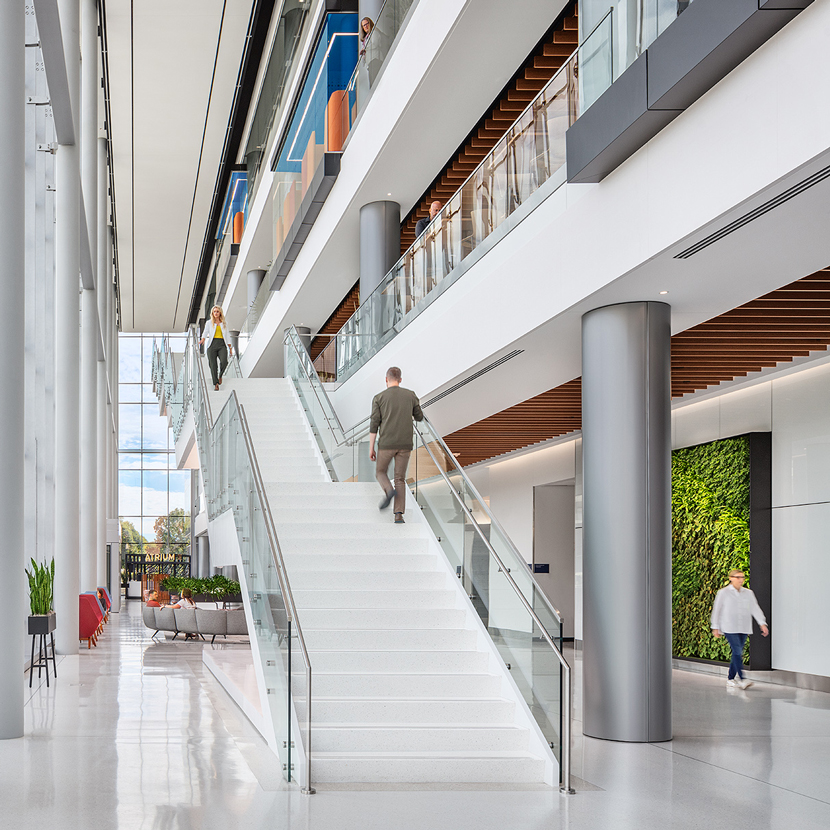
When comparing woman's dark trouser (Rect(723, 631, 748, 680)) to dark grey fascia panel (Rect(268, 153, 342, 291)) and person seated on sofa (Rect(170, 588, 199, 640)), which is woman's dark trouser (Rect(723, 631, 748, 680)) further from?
dark grey fascia panel (Rect(268, 153, 342, 291))

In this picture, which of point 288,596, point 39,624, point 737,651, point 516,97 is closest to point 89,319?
point 516,97

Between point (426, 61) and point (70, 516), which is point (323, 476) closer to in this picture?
point (70, 516)

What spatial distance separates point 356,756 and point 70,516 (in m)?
8.23

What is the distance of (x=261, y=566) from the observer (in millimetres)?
8320

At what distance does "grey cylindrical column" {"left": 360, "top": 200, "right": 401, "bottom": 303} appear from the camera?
53.1 ft

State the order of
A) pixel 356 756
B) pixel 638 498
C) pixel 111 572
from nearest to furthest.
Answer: pixel 356 756 < pixel 638 498 < pixel 111 572

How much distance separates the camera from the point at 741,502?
1250cm

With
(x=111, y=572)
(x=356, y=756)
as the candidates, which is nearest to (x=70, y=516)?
(x=356, y=756)

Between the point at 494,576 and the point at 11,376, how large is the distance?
370 cm

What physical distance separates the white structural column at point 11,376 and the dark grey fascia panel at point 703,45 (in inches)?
168

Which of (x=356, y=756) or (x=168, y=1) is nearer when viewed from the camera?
(x=356, y=756)

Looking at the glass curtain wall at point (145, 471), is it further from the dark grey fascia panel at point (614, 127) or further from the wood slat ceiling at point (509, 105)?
the dark grey fascia panel at point (614, 127)

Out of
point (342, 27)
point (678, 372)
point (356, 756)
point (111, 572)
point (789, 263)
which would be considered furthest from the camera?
point (111, 572)

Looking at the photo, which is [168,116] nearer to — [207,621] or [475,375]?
[207,621]
